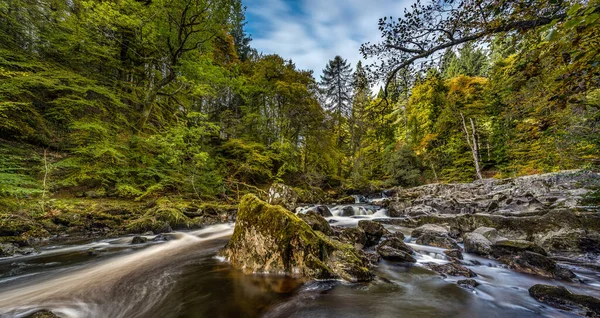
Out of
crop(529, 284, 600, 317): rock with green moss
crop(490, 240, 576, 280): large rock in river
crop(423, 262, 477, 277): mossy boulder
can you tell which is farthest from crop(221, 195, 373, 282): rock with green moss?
crop(490, 240, 576, 280): large rock in river

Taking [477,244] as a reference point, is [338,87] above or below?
above

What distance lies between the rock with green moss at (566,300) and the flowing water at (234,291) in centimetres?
14

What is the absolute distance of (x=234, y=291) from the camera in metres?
3.46

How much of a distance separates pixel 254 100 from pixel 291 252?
18248 millimetres

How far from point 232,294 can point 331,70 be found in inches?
1150

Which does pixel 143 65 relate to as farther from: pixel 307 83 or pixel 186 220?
pixel 307 83

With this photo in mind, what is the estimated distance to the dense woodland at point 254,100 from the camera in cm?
333

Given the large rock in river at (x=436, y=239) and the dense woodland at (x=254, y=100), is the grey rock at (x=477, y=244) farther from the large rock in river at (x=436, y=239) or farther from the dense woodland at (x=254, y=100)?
the dense woodland at (x=254, y=100)

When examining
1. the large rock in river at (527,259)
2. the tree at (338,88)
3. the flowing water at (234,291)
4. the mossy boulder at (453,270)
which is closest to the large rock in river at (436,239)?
the flowing water at (234,291)

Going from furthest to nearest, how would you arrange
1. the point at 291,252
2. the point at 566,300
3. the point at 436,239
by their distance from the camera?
the point at 436,239
the point at 291,252
the point at 566,300

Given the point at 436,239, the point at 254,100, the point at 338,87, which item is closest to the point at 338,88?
the point at 338,87

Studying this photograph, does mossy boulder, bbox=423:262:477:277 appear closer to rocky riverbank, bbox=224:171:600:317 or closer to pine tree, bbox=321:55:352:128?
rocky riverbank, bbox=224:171:600:317

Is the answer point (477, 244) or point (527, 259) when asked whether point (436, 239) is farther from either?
point (527, 259)

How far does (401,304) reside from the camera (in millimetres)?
3154
